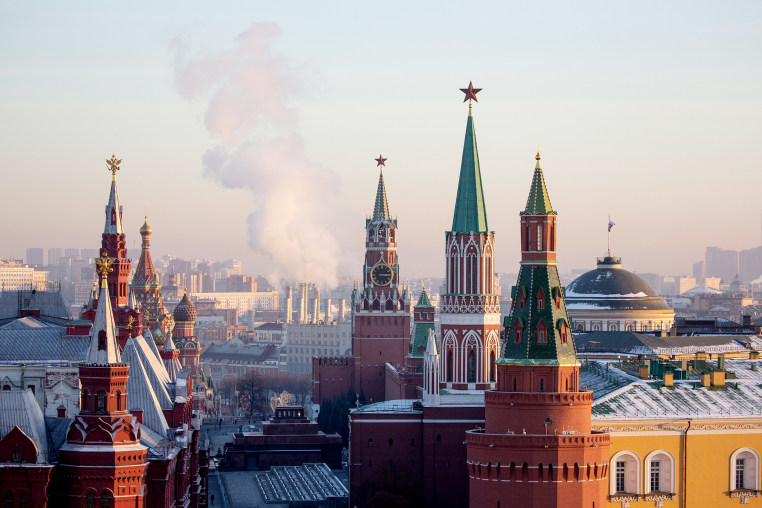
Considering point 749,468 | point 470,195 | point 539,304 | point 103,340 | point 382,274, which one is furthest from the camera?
point 382,274

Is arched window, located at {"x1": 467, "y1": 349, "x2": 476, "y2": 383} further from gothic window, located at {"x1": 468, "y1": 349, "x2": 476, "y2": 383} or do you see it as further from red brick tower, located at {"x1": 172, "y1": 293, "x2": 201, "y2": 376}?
red brick tower, located at {"x1": 172, "y1": 293, "x2": 201, "y2": 376}

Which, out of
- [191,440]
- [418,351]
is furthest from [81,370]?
[418,351]

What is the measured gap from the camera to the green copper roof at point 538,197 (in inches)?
2466

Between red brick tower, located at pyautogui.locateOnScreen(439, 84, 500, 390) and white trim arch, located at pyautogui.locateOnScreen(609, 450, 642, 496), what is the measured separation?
1365cm

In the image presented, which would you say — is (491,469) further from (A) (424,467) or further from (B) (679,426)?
(A) (424,467)

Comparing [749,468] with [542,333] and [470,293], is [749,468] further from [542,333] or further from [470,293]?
[470,293]

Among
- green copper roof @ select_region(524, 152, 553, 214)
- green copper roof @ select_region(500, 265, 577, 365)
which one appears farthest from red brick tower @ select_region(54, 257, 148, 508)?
green copper roof @ select_region(524, 152, 553, 214)

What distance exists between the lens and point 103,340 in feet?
177

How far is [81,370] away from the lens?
176 ft

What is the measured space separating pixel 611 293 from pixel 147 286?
34.7m

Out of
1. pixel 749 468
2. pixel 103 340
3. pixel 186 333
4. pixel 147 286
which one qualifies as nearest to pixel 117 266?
pixel 103 340

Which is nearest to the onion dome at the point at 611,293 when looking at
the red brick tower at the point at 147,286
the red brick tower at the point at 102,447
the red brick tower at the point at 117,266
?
the red brick tower at the point at 147,286

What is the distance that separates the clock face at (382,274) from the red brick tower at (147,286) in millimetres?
15488

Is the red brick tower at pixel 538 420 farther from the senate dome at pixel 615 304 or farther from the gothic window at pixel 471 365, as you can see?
the senate dome at pixel 615 304
